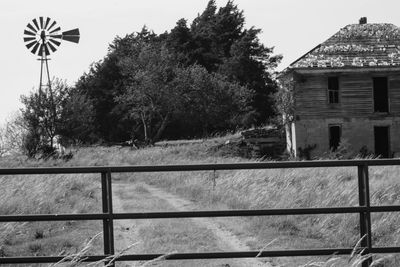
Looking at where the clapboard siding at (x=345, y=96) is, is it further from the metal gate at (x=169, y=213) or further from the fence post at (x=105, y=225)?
the fence post at (x=105, y=225)

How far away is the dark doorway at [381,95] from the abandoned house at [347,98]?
57mm

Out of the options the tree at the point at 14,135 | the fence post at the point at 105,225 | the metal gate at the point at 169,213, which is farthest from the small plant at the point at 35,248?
the tree at the point at 14,135

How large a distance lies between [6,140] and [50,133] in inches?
91.6

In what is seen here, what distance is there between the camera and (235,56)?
57.8 m

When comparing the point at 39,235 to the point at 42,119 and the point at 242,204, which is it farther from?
the point at 42,119

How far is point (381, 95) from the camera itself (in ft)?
109

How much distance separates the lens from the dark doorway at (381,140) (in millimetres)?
33094

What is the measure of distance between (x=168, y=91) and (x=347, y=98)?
14.4m

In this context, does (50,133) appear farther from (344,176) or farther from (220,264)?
(220,264)

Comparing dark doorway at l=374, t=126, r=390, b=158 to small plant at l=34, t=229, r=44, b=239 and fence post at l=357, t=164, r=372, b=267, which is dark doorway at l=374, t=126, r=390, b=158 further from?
fence post at l=357, t=164, r=372, b=267

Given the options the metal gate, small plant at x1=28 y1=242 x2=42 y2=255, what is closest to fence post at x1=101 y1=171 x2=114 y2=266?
the metal gate

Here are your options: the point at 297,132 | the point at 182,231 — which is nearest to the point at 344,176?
the point at 182,231

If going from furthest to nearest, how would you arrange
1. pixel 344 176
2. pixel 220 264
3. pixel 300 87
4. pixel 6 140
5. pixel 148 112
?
1. pixel 148 112
2. pixel 300 87
3. pixel 6 140
4. pixel 344 176
5. pixel 220 264

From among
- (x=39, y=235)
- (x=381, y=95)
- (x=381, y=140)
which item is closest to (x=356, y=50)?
(x=381, y=95)
